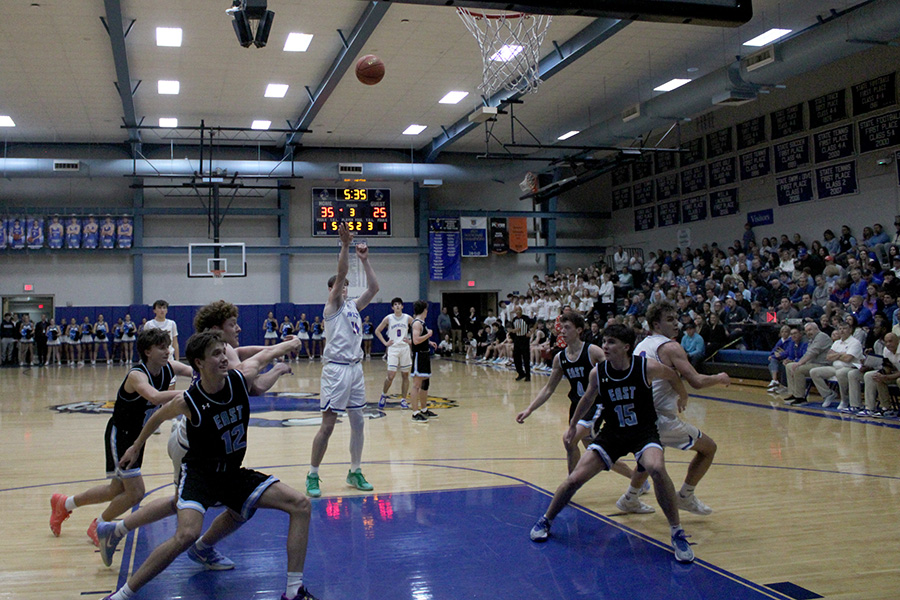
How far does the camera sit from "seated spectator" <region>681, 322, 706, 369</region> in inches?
563

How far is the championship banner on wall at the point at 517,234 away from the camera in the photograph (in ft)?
88.4

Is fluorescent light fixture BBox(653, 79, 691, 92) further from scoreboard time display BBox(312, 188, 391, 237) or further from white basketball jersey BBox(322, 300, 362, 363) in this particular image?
white basketball jersey BBox(322, 300, 362, 363)

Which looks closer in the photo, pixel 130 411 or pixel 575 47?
pixel 130 411

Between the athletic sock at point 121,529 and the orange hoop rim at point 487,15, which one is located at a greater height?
the orange hoop rim at point 487,15

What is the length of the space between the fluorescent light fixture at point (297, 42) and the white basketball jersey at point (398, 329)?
692 cm

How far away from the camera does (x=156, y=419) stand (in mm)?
4004

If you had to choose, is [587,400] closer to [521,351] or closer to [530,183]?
[521,351]

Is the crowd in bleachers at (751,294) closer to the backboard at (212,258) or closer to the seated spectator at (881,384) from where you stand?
the seated spectator at (881,384)

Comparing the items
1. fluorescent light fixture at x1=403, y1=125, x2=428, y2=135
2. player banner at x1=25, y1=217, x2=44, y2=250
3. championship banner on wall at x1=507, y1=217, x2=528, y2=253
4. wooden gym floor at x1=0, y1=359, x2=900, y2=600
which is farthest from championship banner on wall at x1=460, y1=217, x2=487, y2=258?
wooden gym floor at x1=0, y1=359, x2=900, y2=600

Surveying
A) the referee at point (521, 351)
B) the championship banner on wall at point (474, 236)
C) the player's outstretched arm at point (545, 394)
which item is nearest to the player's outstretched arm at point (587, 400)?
the player's outstretched arm at point (545, 394)

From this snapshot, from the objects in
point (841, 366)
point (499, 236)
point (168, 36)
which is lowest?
point (841, 366)

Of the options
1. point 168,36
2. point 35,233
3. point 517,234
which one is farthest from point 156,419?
point 517,234

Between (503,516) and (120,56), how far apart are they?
43.5 ft

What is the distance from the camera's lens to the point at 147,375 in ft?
15.2
